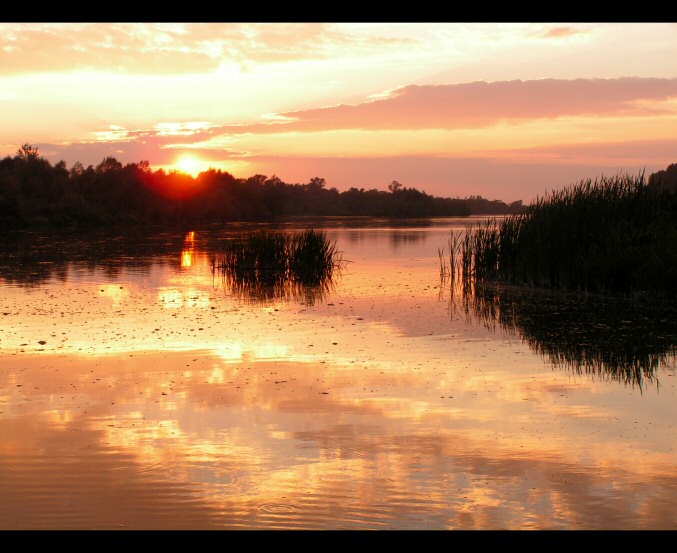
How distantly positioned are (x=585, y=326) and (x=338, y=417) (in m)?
5.91

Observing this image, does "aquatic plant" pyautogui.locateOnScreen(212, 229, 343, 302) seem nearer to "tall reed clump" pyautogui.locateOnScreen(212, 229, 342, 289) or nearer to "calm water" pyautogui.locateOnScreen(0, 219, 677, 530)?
"tall reed clump" pyautogui.locateOnScreen(212, 229, 342, 289)

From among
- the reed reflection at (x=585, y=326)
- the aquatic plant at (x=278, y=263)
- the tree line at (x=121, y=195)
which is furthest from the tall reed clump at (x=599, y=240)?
the tree line at (x=121, y=195)

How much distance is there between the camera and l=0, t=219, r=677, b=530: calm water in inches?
172

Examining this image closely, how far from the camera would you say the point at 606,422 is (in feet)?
20.5

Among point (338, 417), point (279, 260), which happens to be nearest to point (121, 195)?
point (279, 260)

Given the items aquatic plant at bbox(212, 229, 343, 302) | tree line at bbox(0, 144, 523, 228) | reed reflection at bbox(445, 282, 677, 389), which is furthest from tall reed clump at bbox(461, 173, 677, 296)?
tree line at bbox(0, 144, 523, 228)

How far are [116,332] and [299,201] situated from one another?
84468 millimetres

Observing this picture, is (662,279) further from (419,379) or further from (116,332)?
(116,332)

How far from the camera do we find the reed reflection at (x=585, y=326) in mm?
8656

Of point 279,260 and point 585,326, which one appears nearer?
point 585,326

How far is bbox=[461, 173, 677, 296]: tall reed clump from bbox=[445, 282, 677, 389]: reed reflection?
0.52 m

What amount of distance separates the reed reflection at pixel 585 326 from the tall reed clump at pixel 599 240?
0.52 meters

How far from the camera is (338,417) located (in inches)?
249

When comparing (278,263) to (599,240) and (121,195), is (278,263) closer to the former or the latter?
(599,240)
